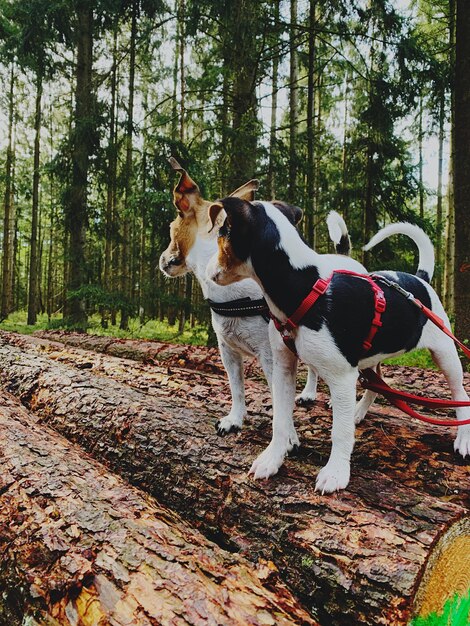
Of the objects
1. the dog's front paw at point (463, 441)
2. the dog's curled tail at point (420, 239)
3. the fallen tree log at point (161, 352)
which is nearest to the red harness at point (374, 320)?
the dog's front paw at point (463, 441)

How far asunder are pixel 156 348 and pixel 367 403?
15.6 feet

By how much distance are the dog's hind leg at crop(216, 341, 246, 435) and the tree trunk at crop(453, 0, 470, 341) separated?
562 centimetres

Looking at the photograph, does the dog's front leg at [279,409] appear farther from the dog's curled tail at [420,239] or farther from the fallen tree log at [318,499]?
the dog's curled tail at [420,239]

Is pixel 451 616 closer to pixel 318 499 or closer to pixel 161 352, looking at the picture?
pixel 318 499

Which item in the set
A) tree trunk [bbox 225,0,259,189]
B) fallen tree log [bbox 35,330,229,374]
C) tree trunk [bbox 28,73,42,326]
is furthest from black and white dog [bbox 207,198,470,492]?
tree trunk [bbox 28,73,42,326]

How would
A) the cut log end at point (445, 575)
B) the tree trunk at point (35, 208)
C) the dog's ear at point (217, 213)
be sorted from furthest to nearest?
the tree trunk at point (35, 208) → the dog's ear at point (217, 213) → the cut log end at point (445, 575)

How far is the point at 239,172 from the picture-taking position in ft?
29.8

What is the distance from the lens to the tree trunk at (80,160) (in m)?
12.0

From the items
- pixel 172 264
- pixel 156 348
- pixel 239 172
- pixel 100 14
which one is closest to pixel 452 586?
pixel 172 264

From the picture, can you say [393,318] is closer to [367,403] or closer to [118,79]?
[367,403]

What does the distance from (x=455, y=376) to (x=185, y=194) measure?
228 cm

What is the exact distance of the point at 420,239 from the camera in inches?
119

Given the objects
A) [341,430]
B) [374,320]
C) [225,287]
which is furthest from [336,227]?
[341,430]

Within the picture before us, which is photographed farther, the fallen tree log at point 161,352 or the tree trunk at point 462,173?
the tree trunk at point 462,173
